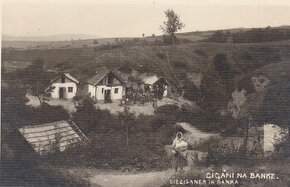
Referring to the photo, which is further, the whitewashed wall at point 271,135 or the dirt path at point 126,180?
the whitewashed wall at point 271,135

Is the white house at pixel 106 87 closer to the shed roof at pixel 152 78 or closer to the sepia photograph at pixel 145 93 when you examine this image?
the sepia photograph at pixel 145 93

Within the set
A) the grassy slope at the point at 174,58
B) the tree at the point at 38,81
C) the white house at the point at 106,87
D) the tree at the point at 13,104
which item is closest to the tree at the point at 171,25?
the grassy slope at the point at 174,58

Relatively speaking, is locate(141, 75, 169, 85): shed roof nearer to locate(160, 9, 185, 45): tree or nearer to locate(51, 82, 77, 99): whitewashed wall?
locate(160, 9, 185, 45): tree

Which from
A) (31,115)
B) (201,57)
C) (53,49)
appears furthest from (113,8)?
(31,115)

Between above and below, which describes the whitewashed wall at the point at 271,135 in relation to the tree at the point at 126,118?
below

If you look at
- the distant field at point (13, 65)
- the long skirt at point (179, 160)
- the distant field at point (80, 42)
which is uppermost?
the distant field at point (80, 42)

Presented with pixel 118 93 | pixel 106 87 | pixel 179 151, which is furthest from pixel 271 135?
pixel 106 87

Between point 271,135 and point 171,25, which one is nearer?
point 171,25

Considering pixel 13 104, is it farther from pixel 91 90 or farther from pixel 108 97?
pixel 108 97
